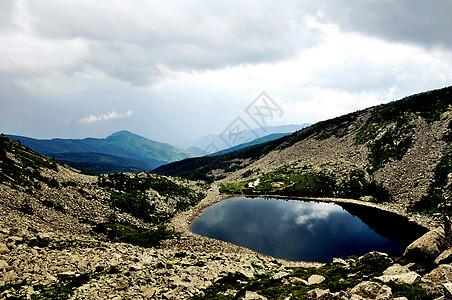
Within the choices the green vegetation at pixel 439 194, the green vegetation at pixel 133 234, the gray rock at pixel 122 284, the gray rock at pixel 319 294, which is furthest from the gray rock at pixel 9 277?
the green vegetation at pixel 439 194

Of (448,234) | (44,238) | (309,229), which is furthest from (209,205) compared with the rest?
(448,234)

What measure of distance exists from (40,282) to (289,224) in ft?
157

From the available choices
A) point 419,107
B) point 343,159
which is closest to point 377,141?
point 343,159

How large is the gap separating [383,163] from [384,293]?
7574cm

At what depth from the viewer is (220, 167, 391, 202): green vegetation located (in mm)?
68069

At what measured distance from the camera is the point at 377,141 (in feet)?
278

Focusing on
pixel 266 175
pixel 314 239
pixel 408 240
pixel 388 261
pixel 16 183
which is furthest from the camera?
pixel 266 175

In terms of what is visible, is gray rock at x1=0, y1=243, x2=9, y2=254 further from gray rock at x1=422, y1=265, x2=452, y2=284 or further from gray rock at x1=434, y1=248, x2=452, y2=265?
gray rock at x1=434, y1=248, x2=452, y2=265

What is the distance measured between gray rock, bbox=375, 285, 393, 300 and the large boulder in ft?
21.7

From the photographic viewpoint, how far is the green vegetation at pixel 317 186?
6807cm

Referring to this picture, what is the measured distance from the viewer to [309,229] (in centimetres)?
5084

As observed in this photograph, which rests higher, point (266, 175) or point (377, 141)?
point (377, 141)

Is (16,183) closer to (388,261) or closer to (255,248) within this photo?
(255,248)

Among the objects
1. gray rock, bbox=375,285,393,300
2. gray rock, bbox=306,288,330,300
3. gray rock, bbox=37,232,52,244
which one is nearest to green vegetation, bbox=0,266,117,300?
gray rock, bbox=37,232,52,244
